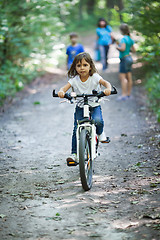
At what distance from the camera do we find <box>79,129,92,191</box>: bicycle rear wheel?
451 cm

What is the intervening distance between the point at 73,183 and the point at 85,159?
1.77ft

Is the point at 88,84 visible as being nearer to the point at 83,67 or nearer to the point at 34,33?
the point at 83,67

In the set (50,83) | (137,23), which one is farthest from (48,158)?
(50,83)

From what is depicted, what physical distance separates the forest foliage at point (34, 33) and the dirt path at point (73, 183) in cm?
207

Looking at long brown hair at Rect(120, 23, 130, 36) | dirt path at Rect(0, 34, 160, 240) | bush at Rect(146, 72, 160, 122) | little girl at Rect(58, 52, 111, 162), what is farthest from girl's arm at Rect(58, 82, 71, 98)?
long brown hair at Rect(120, 23, 130, 36)

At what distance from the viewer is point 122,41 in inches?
394

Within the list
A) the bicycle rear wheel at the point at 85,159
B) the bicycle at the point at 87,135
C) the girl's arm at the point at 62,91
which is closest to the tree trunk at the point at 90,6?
the girl's arm at the point at 62,91

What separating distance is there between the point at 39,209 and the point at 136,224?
1229 mm

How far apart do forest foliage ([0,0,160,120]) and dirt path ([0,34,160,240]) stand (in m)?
2.07

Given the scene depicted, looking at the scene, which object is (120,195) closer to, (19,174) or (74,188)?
(74,188)

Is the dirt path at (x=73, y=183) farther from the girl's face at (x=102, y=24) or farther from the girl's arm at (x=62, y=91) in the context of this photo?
the girl's face at (x=102, y=24)

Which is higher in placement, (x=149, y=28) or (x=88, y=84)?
(x=88, y=84)

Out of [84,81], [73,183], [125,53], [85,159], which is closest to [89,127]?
[85,159]

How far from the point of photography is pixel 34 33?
1340 centimetres
